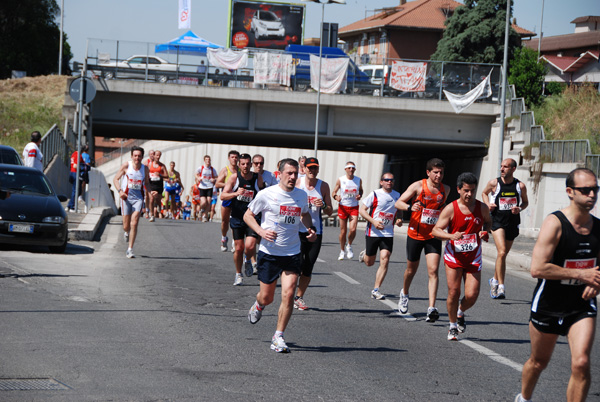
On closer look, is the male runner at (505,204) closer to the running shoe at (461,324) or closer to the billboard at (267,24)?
the running shoe at (461,324)

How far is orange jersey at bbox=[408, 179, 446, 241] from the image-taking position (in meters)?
10.8

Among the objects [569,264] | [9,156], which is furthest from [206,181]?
[569,264]

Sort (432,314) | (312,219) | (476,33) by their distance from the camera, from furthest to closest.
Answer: (476,33) → (312,219) → (432,314)

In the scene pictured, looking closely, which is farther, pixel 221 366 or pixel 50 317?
pixel 50 317

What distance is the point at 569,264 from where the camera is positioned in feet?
19.6

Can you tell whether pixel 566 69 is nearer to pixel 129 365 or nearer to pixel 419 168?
pixel 419 168

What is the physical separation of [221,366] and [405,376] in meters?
1.54

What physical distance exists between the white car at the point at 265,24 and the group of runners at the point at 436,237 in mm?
37654

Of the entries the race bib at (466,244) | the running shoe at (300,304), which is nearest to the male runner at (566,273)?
the race bib at (466,244)

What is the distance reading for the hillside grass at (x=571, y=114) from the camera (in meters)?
34.9

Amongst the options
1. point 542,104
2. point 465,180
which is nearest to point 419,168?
point 542,104

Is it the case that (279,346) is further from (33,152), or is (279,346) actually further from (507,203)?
(33,152)

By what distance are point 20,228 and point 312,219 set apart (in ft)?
24.1

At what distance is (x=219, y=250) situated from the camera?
19156mm
